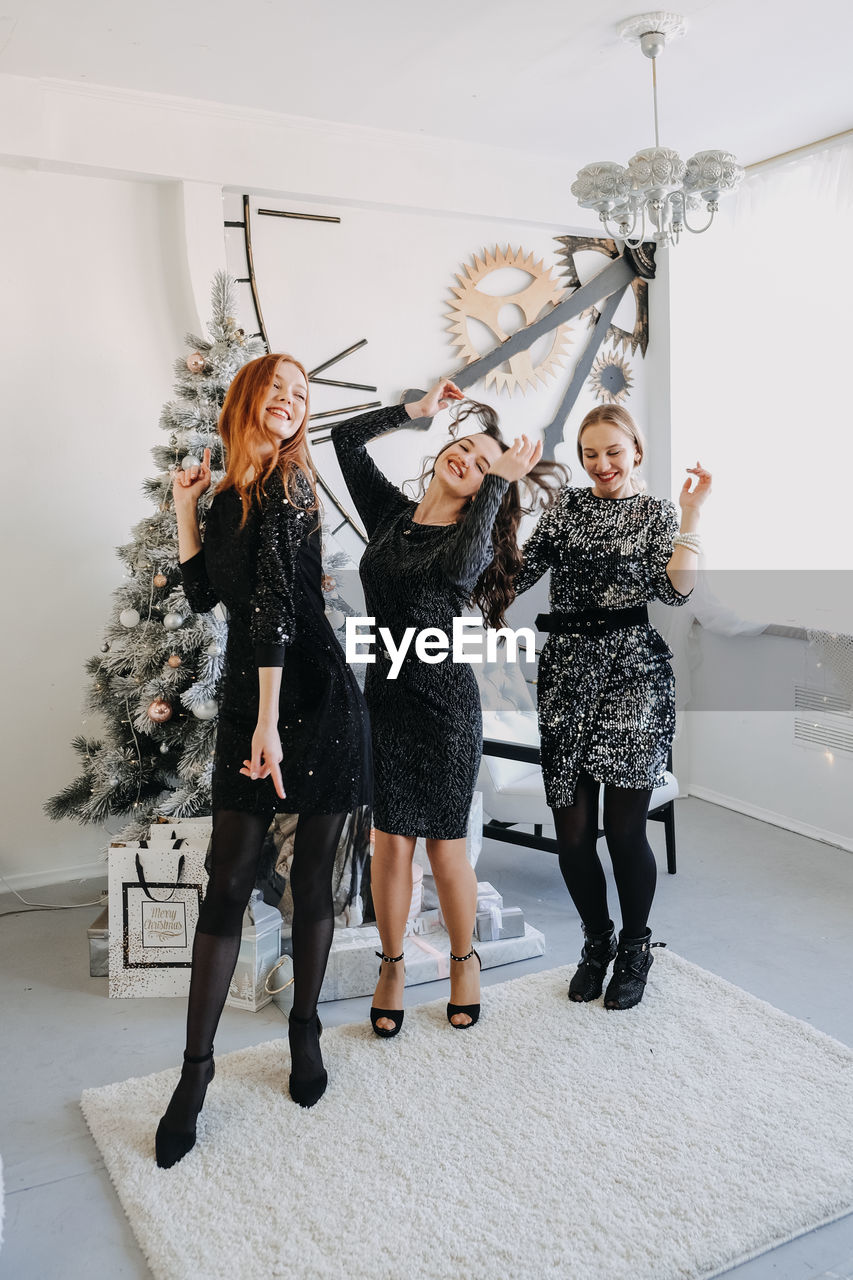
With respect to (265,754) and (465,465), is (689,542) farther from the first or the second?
(265,754)

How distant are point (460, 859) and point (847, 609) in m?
2.17

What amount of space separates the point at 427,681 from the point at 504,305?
2.34m

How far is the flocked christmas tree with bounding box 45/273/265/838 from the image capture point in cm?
304

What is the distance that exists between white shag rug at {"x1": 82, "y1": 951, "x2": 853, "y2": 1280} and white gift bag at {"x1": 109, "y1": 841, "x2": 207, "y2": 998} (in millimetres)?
453

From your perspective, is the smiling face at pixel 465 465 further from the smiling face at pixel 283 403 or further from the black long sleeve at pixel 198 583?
the black long sleeve at pixel 198 583

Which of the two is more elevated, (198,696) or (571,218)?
(571,218)

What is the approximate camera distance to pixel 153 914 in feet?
9.13

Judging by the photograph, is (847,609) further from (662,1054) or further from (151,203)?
(151,203)

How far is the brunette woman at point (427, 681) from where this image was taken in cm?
238

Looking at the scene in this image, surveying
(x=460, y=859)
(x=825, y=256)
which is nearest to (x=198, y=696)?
(x=460, y=859)

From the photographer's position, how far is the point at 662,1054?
2.41m

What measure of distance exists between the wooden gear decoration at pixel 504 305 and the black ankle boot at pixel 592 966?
2361mm

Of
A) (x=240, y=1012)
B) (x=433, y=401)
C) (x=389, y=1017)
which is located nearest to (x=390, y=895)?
(x=389, y=1017)

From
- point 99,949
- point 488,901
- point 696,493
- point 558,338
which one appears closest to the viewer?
point 696,493
